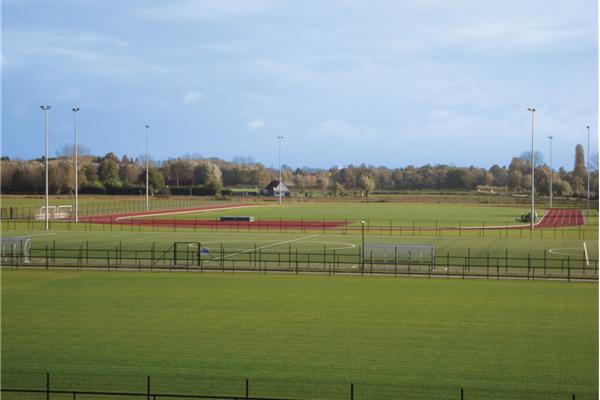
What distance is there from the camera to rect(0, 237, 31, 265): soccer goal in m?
53.6

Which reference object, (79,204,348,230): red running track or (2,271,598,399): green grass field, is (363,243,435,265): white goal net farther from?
(79,204,348,230): red running track

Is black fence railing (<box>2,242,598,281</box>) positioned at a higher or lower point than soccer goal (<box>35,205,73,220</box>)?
lower

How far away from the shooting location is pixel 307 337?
3048 centimetres

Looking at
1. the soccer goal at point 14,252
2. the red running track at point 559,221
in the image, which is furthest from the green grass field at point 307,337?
the red running track at point 559,221

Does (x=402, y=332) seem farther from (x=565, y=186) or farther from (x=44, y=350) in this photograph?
(x=565, y=186)

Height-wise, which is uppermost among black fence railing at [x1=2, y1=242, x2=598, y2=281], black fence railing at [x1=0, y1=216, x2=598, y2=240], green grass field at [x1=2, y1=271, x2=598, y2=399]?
black fence railing at [x1=0, y1=216, x2=598, y2=240]

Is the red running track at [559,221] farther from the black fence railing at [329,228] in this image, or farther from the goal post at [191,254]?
the goal post at [191,254]

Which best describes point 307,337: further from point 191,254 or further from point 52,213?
point 52,213

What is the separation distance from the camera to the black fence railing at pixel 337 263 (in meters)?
49.6

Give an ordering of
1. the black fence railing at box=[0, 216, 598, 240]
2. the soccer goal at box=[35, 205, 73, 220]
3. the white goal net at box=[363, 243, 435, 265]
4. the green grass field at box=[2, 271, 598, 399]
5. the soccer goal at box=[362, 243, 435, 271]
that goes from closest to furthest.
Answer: the green grass field at box=[2, 271, 598, 399] → the soccer goal at box=[362, 243, 435, 271] → the white goal net at box=[363, 243, 435, 265] → the black fence railing at box=[0, 216, 598, 240] → the soccer goal at box=[35, 205, 73, 220]

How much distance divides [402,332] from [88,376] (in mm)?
12365

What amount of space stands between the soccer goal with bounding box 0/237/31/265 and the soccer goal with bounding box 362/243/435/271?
22477mm

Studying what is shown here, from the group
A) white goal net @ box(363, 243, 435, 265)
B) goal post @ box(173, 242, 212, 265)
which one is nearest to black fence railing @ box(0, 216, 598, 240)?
white goal net @ box(363, 243, 435, 265)

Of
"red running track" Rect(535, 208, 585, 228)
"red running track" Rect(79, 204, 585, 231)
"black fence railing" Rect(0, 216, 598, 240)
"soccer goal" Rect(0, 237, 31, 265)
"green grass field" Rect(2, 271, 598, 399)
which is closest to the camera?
"green grass field" Rect(2, 271, 598, 399)
